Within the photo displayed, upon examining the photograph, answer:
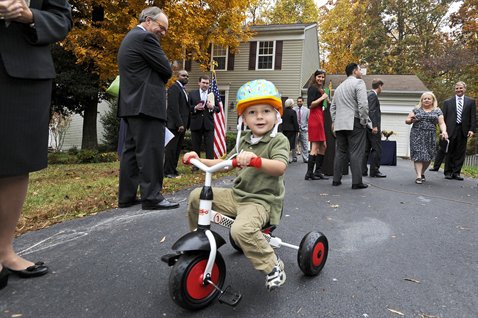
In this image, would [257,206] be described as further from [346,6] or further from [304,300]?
[346,6]

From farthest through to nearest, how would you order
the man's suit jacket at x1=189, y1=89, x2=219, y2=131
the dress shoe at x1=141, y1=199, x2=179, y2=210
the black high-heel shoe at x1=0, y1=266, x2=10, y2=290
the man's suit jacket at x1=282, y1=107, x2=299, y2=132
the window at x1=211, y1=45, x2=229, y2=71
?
the window at x1=211, y1=45, x2=229, y2=71
the man's suit jacket at x1=282, y1=107, x2=299, y2=132
the man's suit jacket at x1=189, y1=89, x2=219, y2=131
the dress shoe at x1=141, y1=199, x2=179, y2=210
the black high-heel shoe at x1=0, y1=266, x2=10, y2=290

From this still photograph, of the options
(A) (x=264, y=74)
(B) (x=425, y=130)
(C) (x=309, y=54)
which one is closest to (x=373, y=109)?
(B) (x=425, y=130)

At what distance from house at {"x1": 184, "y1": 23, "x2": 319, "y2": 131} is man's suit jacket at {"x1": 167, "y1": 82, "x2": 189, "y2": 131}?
47.7 ft

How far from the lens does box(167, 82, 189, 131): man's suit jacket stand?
7223 mm

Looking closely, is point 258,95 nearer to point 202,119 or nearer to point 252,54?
point 202,119

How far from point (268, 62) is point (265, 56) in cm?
42

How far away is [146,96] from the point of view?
386cm

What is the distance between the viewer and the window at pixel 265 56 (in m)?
22.2

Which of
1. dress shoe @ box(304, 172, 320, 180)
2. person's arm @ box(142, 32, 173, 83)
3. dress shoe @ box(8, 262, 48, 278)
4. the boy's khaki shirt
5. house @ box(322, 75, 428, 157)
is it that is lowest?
dress shoe @ box(8, 262, 48, 278)

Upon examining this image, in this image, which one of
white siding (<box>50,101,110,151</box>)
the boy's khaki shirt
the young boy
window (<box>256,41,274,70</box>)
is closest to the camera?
the young boy

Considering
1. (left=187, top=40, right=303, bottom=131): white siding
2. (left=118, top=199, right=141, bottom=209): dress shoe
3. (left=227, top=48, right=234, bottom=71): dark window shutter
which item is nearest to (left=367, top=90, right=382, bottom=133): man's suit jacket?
(left=118, top=199, right=141, bottom=209): dress shoe

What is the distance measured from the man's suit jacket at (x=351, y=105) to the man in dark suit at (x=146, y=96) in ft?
12.0

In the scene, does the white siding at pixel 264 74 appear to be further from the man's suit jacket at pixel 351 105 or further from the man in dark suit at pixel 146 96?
the man in dark suit at pixel 146 96

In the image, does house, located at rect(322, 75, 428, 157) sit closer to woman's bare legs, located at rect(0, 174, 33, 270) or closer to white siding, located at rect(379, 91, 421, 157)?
white siding, located at rect(379, 91, 421, 157)
